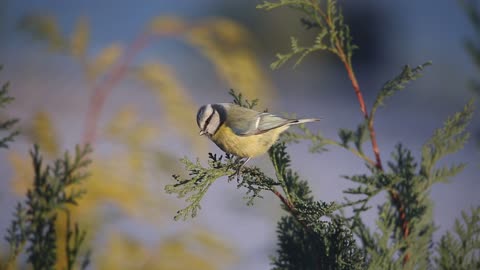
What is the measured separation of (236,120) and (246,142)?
0.11 feet

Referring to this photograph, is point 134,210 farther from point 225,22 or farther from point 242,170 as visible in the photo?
point 242,170

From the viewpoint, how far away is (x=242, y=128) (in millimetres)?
666

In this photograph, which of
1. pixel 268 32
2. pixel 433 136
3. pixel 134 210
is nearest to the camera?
pixel 433 136

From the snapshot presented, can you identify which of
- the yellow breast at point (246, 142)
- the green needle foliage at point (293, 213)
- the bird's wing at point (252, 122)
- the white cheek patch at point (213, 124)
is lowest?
the green needle foliage at point (293, 213)

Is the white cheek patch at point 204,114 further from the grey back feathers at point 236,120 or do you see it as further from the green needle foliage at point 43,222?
the green needle foliage at point 43,222

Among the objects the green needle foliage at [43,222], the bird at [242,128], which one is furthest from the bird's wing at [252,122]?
the green needle foliage at [43,222]

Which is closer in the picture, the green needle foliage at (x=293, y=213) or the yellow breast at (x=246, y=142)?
the green needle foliage at (x=293, y=213)

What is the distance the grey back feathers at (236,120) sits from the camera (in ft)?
2.13

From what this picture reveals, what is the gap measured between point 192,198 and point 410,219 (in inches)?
8.5

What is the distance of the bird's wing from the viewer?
651mm

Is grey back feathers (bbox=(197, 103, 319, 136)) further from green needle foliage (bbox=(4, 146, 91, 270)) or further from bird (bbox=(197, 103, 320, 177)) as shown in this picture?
green needle foliage (bbox=(4, 146, 91, 270))

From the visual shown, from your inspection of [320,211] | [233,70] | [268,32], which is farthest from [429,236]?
[268,32]

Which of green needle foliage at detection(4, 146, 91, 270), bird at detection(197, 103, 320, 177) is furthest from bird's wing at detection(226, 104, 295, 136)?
green needle foliage at detection(4, 146, 91, 270)

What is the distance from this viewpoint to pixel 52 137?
146cm
